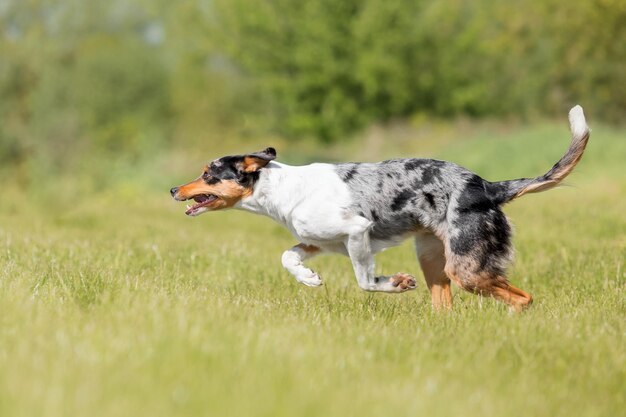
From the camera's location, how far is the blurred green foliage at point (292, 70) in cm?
3275

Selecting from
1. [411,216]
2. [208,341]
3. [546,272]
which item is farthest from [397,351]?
[546,272]

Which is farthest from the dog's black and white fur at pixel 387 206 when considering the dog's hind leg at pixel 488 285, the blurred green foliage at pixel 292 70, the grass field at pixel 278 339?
the blurred green foliage at pixel 292 70

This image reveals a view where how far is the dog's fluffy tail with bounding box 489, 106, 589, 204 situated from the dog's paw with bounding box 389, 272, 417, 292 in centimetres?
89

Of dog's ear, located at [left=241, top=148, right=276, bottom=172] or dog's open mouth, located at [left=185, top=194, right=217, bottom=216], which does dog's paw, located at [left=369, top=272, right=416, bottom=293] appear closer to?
dog's ear, located at [left=241, top=148, right=276, bottom=172]

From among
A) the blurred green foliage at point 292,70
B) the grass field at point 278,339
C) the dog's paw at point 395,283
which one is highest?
the blurred green foliage at point 292,70

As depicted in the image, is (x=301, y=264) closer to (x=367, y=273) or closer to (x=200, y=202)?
(x=367, y=273)

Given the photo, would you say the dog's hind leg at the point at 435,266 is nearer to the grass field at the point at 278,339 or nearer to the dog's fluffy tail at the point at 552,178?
the grass field at the point at 278,339

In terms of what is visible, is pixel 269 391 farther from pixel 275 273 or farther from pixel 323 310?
pixel 275 273

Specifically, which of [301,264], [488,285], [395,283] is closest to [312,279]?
[301,264]

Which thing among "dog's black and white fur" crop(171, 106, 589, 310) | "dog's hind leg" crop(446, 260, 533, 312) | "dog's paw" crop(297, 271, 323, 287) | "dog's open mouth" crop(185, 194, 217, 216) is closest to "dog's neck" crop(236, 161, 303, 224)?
"dog's black and white fur" crop(171, 106, 589, 310)

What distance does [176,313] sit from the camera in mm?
4555

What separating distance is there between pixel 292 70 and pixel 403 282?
29.6 m

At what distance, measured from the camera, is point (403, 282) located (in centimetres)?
624

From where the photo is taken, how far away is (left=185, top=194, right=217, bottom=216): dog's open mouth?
6547mm
